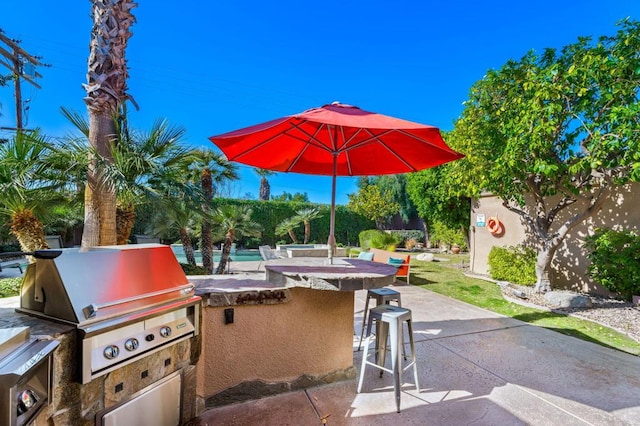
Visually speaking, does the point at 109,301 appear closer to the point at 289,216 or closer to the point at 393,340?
the point at 393,340

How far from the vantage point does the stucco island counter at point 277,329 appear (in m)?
2.46

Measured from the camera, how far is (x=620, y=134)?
509 cm

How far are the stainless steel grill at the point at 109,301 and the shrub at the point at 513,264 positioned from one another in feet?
29.6

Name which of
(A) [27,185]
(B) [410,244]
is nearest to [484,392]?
(A) [27,185]

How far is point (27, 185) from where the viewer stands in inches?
163

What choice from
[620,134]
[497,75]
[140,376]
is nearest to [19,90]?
[140,376]

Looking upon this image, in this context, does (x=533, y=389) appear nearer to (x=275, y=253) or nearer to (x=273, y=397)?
(x=273, y=397)

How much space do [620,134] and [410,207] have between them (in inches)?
642

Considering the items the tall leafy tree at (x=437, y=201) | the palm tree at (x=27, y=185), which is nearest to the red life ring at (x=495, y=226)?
the tall leafy tree at (x=437, y=201)

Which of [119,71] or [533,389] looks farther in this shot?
[119,71]

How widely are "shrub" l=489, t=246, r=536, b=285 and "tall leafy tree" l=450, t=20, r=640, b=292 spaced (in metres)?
0.86

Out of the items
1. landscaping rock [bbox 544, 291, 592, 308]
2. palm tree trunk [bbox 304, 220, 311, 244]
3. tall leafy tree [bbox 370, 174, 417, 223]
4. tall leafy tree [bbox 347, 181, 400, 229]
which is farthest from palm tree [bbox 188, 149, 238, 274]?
tall leafy tree [bbox 370, 174, 417, 223]

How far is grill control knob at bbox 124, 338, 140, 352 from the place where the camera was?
168cm

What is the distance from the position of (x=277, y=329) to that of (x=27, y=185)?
4188 millimetres
